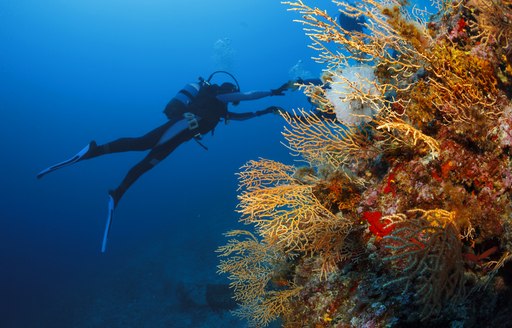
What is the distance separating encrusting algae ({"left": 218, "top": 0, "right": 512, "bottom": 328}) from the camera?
6.66 ft

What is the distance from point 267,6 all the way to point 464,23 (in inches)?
6268

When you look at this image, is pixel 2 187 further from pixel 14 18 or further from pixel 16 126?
pixel 14 18

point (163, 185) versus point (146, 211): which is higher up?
point (163, 185)

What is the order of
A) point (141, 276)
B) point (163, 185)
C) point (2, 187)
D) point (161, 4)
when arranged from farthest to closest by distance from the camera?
point (161, 4) < point (163, 185) < point (2, 187) < point (141, 276)

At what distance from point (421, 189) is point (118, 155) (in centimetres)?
7885

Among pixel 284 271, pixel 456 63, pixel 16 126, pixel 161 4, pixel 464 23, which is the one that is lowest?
pixel 284 271

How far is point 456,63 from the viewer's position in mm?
2570

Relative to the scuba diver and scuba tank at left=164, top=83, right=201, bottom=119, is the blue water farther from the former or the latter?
scuba tank at left=164, top=83, right=201, bottom=119

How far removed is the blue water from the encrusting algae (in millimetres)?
12286

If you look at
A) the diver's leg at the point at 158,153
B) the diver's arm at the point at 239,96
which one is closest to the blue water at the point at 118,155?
the diver's leg at the point at 158,153

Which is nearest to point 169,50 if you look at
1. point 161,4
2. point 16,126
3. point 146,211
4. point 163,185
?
point 161,4

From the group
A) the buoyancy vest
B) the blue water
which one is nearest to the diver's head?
the buoyancy vest

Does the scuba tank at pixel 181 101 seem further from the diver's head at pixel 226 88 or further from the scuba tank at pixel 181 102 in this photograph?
the diver's head at pixel 226 88

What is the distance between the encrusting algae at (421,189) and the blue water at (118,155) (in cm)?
1229
